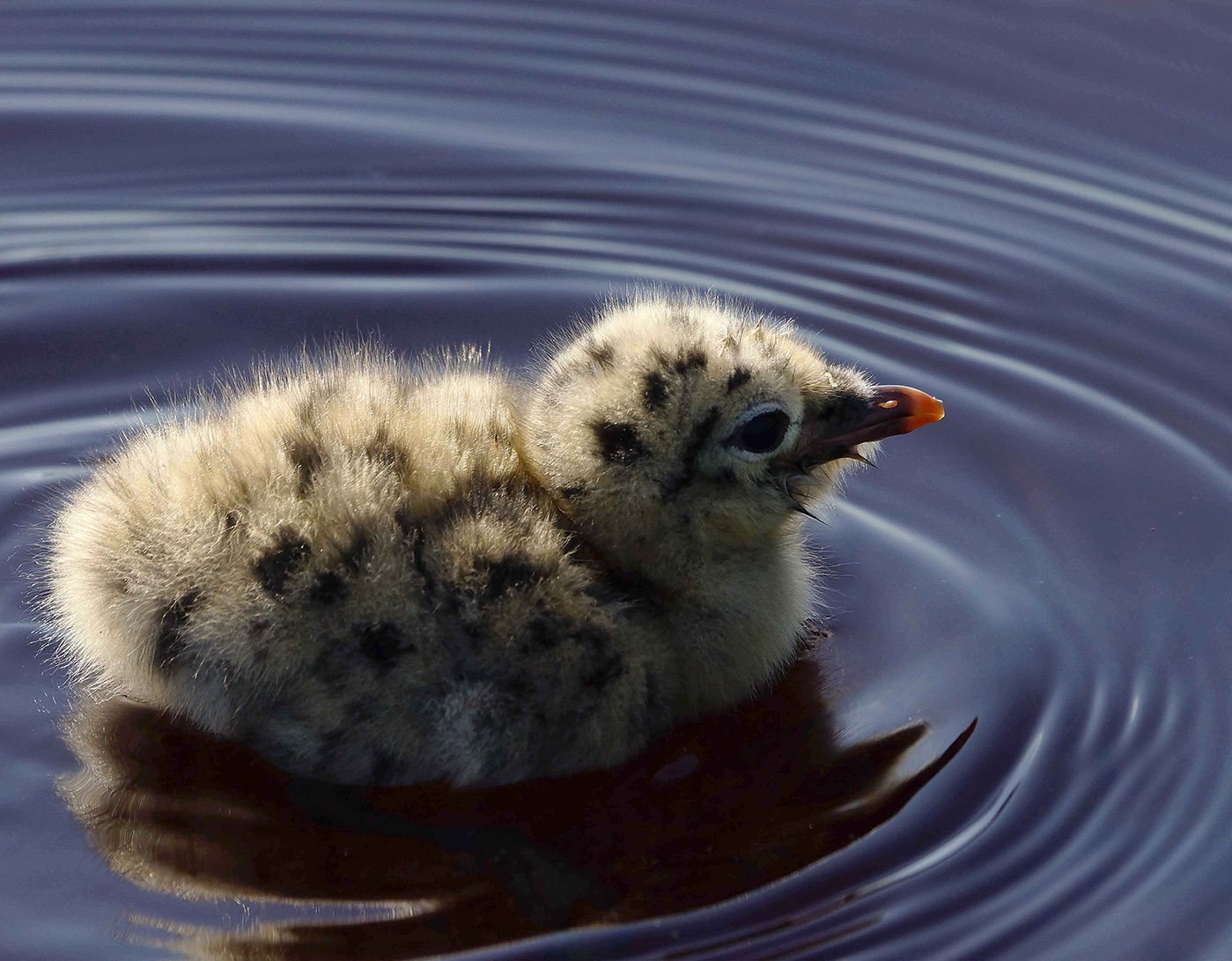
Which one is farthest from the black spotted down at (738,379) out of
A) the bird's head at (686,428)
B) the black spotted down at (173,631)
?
the black spotted down at (173,631)

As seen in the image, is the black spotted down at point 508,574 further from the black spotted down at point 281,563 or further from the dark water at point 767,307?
the dark water at point 767,307

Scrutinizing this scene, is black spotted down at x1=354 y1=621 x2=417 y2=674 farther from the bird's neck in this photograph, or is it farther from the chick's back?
the bird's neck

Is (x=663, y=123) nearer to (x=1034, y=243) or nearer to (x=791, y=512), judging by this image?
(x=1034, y=243)

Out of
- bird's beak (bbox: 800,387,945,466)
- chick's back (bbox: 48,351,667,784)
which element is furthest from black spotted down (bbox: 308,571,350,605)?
A: bird's beak (bbox: 800,387,945,466)

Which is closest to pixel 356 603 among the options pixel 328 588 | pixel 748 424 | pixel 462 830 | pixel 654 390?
pixel 328 588

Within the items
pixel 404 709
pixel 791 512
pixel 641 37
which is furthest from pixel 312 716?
pixel 641 37

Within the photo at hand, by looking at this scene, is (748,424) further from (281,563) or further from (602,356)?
(281,563)
